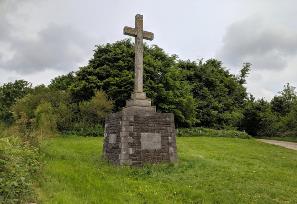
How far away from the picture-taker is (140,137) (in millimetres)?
14992

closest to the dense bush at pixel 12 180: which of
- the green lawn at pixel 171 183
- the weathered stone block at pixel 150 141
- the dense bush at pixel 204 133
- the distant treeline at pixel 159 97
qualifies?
the green lawn at pixel 171 183

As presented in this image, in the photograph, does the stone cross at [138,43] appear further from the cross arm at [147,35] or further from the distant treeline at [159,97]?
the distant treeline at [159,97]

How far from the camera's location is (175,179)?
40.4 feet

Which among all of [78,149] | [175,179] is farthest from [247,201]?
[78,149]

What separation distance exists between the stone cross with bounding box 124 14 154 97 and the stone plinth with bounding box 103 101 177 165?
79 centimetres

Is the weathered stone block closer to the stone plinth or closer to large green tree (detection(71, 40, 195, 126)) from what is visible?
the stone plinth

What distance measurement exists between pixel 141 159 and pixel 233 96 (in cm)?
3512

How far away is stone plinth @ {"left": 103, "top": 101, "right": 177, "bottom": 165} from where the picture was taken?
1476 cm

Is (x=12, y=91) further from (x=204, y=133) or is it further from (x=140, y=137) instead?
(x=140, y=137)

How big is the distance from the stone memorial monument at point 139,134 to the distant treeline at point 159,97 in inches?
237

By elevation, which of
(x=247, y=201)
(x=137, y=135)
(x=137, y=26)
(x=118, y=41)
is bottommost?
(x=247, y=201)

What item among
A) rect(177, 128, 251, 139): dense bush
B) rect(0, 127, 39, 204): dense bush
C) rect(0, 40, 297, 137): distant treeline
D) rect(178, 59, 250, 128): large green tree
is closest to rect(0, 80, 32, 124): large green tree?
rect(0, 40, 297, 137): distant treeline

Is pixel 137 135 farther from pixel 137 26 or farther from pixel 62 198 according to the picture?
pixel 62 198

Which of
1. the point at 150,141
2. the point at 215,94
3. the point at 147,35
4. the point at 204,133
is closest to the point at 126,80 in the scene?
the point at 204,133
